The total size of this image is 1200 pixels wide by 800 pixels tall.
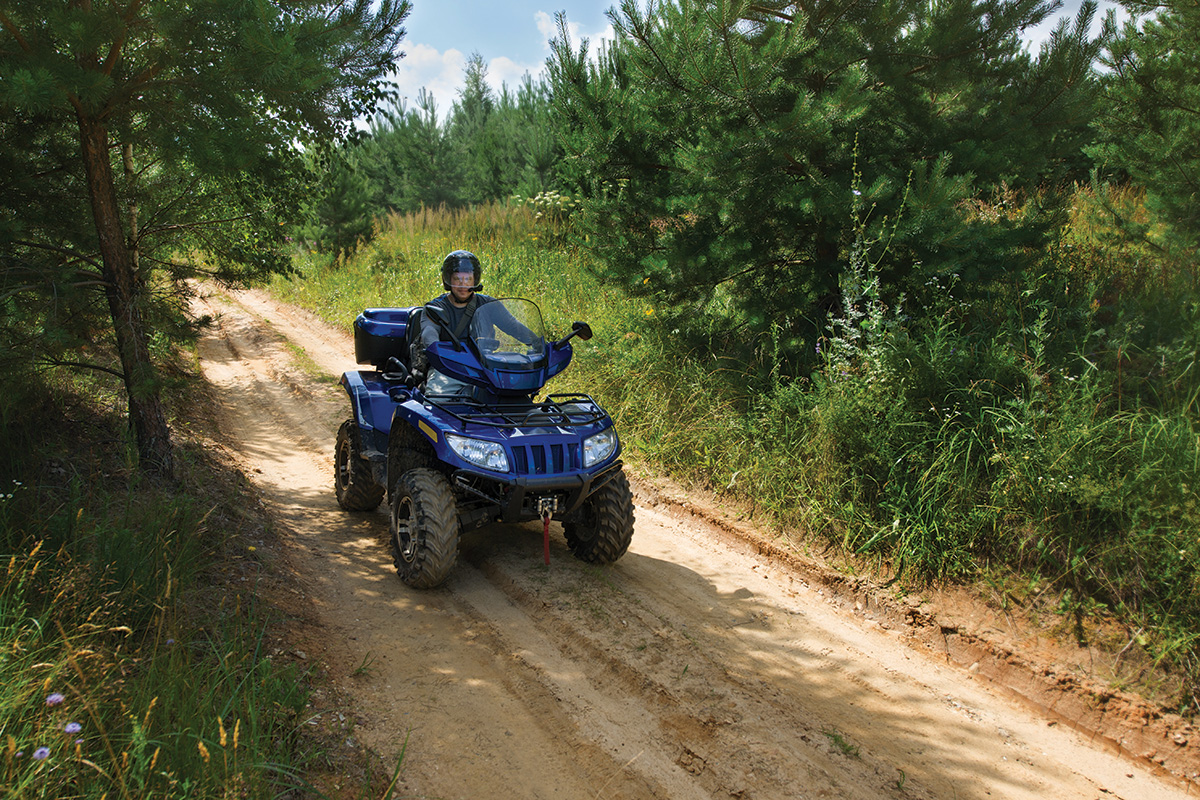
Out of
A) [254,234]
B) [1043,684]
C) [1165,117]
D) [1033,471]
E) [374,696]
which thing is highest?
[1165,117]

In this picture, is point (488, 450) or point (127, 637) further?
point (488, 450)

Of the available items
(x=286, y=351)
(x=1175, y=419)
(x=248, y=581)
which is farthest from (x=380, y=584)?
(x=286, y=351)

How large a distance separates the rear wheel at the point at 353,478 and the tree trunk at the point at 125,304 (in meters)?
1.28

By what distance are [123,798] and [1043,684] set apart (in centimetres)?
429

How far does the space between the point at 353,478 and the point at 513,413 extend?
1.81 m

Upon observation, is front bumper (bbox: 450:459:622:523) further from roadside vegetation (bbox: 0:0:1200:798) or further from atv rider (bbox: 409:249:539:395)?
roadside vegetation (bbox: 0:0:1200:798)

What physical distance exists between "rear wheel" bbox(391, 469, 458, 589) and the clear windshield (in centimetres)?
94

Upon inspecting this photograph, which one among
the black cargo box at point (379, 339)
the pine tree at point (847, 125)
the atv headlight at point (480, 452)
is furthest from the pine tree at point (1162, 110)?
the black cargo box at point (379, 339)

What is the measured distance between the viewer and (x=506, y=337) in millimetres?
5172

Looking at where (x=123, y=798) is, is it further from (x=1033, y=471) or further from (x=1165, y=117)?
(x=1165, y=117)

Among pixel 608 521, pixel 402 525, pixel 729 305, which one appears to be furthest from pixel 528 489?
pixel 729 305

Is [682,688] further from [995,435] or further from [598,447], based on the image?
[995,435]

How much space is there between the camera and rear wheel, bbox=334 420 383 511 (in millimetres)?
5918

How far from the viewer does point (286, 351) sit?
1231cm
